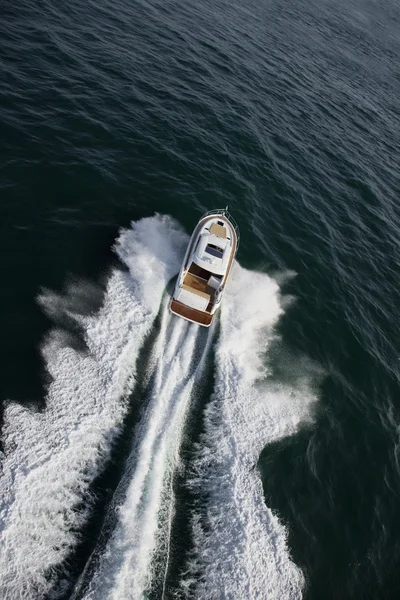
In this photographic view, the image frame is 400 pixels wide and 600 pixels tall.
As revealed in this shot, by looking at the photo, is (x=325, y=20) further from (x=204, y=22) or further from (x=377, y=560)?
(x=377, y=560)

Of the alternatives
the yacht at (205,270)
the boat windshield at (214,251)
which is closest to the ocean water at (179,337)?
the yacht at (205,270)

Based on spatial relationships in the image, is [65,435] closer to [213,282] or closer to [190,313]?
[190,313]

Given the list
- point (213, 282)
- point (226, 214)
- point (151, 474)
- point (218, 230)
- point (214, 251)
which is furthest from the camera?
point (226, 214)

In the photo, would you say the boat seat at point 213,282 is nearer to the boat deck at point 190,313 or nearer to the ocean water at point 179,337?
the ocean water at point 179,337

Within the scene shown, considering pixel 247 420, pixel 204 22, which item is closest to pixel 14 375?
pixel 247 420

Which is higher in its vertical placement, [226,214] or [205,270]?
[205,270]

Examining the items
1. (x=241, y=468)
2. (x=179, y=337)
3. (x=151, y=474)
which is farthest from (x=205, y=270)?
(x=151, y=474)
